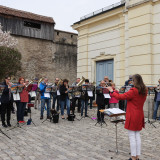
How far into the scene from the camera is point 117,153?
15.9 feet

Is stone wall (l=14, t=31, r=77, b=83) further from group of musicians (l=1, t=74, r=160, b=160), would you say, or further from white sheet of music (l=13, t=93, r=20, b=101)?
white sheet of music (l=13, t=93, r=20, b=101)

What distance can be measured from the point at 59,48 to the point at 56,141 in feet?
89.2

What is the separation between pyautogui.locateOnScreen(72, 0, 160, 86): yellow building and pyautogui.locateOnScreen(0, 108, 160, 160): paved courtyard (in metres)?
3.95

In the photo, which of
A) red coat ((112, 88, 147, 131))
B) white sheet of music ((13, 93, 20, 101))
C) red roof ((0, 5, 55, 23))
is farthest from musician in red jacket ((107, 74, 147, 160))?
red roof ((0, 5, 55, 23))

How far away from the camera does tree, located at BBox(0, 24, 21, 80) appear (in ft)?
80.1

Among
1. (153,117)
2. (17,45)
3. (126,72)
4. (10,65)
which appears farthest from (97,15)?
(17,45)

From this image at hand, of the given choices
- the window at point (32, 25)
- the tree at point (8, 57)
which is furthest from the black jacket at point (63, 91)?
the window at point (32, 25)

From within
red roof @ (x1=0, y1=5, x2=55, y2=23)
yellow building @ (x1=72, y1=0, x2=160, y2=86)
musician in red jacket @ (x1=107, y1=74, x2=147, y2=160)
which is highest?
red roof @ (x1=0, y1=5, x2=55, y2=23)

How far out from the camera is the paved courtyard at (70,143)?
A: 464 cm

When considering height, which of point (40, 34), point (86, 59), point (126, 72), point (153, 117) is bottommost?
point (153, 117)

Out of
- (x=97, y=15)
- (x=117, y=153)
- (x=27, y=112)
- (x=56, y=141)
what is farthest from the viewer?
(x=97, y=15)

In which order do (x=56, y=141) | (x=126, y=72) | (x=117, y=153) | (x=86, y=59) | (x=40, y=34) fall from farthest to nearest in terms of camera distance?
(x=40, y=34)
(x=86, y=59)
(x=126, y=72)
(x=56, y=141)
(x=117, y=153)

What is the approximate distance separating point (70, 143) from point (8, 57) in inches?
842

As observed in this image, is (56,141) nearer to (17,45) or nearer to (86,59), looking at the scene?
(86,59)
